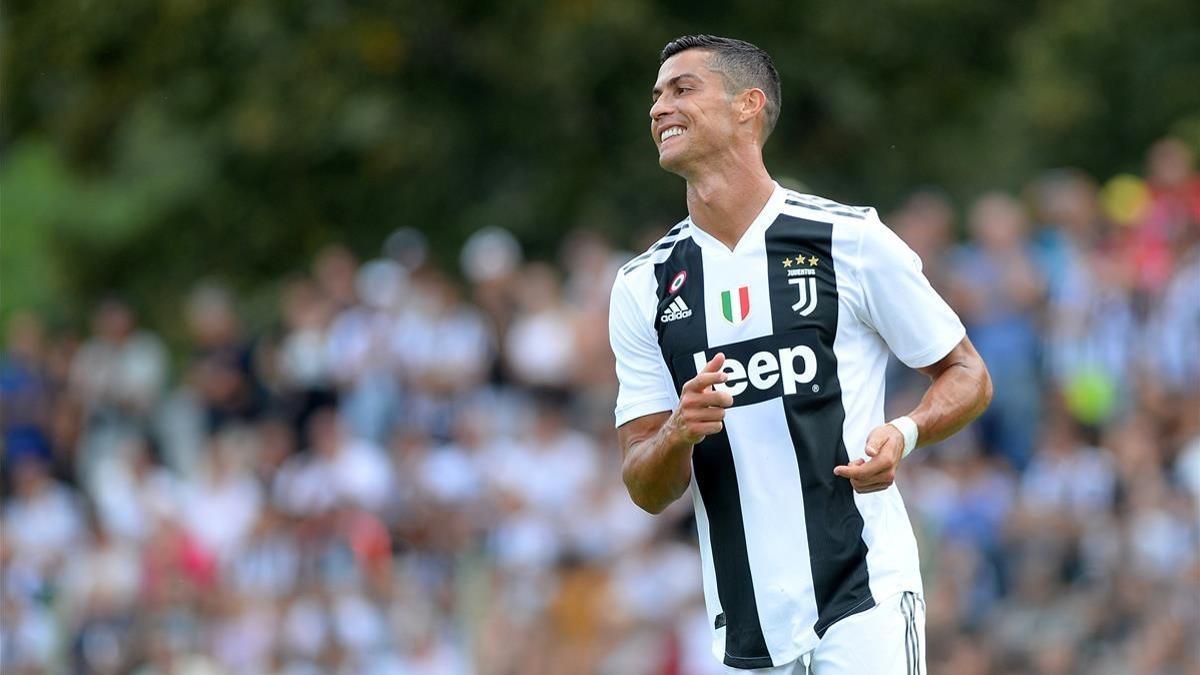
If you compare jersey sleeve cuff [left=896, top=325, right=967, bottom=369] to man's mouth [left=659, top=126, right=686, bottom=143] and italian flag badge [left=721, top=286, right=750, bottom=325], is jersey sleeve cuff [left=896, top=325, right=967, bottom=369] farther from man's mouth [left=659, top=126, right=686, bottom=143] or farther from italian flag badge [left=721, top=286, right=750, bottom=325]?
man's mouth [left=659, top=126, right=686, bottom=143]

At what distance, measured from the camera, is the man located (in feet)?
18.7

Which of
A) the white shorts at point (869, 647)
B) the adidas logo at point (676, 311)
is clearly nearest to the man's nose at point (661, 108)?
the adidas logo at point (676, 311)

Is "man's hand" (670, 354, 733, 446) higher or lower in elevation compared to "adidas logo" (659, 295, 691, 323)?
lower

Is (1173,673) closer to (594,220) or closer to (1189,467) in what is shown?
(1189,467)

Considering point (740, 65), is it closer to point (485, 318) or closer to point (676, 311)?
point (676, 311)

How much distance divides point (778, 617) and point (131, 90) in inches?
623

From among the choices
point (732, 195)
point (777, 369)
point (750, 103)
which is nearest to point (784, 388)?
point (777, 369)

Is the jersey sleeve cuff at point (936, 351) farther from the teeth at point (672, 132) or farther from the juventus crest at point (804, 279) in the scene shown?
the teeth at point (672, 132)

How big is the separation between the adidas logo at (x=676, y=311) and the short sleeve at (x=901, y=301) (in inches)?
21.7

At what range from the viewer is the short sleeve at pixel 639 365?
19.9ft

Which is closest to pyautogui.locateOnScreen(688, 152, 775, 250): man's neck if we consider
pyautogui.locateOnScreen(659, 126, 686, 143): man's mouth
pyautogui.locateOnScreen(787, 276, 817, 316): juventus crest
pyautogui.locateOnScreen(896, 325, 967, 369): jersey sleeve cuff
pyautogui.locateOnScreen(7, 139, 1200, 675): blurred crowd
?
pyautogui.locateOnScreen(659, 126, 686, 143): man's mouth

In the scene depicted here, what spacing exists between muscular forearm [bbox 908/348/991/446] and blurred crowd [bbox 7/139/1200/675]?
564 centimetres

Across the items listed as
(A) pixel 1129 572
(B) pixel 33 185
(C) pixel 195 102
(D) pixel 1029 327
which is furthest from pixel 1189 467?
(B) pixel 33 185

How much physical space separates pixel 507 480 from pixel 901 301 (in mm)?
8540
